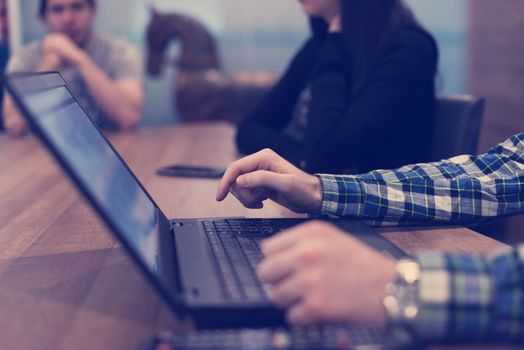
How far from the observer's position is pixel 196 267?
2.46ft

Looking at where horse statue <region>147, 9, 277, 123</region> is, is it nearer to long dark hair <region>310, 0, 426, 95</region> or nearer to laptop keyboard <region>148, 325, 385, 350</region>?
long dark hair <region>310, 0, 426, 95</region>

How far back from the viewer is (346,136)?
1.67m

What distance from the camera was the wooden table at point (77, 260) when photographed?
2.25 ft

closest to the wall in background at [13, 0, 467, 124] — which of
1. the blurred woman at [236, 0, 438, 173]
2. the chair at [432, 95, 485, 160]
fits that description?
the blurred woman at [236, 0, 438, 173]

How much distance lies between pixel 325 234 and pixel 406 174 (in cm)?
52

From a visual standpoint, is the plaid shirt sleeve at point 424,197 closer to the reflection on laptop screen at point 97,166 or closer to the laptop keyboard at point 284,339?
the reflection on laptop screen at point 97,166

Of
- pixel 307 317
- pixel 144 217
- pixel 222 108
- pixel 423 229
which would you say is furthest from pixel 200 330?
pixel 222 108

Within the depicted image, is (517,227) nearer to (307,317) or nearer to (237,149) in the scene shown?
(237,149)

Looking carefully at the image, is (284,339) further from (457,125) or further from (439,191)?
(457,125)

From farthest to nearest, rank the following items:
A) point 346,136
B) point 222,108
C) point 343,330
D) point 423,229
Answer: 1. point 222,108
2. point 346,136
3. point 423,229
4. point 343,330

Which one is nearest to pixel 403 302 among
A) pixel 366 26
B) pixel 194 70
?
pixel 366 26

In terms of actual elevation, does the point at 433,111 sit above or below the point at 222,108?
above

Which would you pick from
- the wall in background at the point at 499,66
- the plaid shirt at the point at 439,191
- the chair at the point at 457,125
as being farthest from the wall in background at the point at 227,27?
the plaid shirt at the point at 439,191

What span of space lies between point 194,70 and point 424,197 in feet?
8.63
